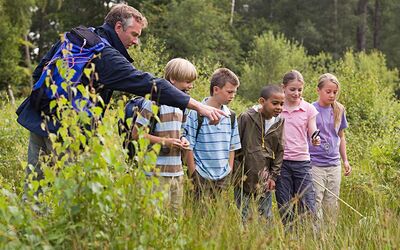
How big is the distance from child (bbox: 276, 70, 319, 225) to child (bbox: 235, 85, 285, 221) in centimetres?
29

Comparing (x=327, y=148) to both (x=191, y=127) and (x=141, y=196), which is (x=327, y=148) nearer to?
(x=191, y=127)

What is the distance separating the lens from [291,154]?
5.85 meters

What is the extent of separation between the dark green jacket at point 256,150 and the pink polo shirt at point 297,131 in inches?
11.3

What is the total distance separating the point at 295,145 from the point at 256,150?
537 mm

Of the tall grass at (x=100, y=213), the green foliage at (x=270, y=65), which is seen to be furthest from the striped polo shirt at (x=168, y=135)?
the green foliage at (x=270, y=65)

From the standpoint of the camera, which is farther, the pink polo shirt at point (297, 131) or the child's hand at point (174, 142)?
the pink polo shirt at point (297, 131)

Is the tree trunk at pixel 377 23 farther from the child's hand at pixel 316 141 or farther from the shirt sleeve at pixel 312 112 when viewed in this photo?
the child's hand at pixel 316 141

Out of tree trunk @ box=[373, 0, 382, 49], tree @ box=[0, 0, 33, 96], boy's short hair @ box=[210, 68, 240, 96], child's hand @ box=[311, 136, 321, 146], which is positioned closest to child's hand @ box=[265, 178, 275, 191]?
child's hand @ box=[311, 136, 321, 146]

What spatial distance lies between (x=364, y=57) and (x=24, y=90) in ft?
61.8

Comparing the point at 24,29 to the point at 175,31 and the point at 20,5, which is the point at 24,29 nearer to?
the point at 20,5

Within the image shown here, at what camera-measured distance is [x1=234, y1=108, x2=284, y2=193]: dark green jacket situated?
17.9ft

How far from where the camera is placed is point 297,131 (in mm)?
5883

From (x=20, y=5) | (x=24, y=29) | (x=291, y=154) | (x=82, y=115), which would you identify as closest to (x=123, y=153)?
(x=82, y=115)

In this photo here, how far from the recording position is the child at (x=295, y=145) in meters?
5.83
